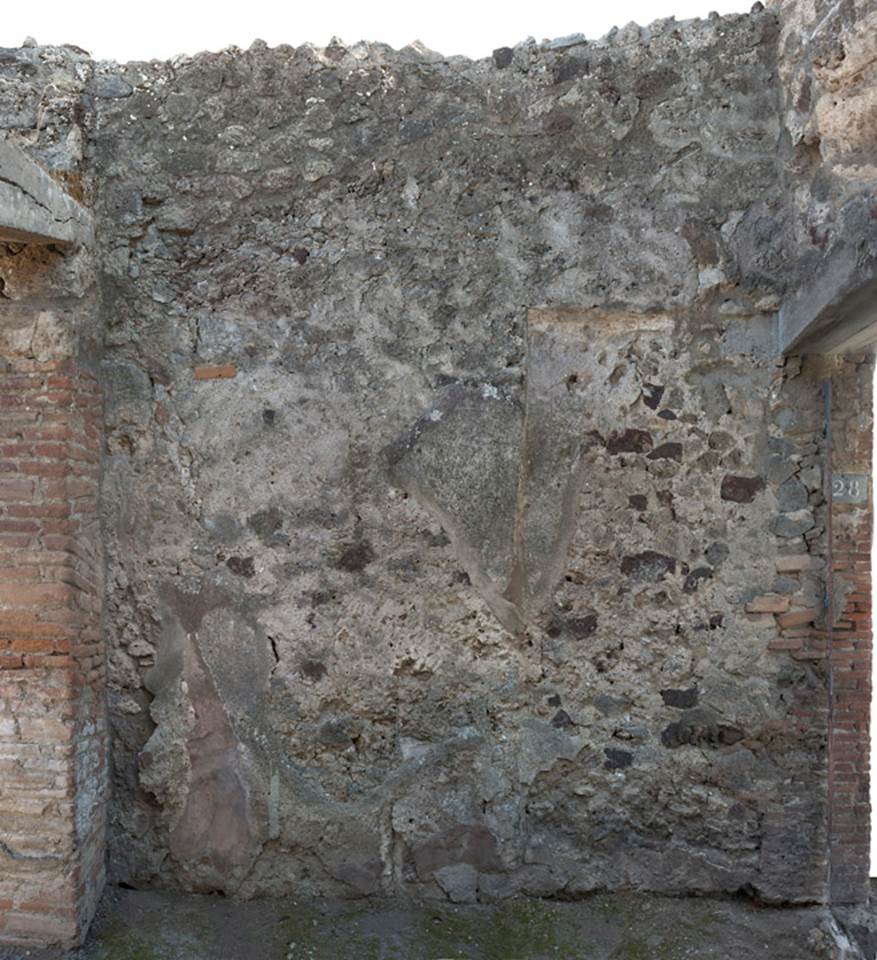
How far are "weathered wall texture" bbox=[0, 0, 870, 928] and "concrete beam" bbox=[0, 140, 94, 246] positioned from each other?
0.22m

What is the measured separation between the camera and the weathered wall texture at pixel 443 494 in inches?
119

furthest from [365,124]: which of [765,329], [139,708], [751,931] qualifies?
[751,931]

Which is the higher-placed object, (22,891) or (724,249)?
(724,249)

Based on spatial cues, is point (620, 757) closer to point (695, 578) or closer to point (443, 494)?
point (695, 578)

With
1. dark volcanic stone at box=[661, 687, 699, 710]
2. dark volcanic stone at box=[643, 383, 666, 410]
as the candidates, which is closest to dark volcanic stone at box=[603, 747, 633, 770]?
dark volcanic stone at box=[661, 687, 699, 710]

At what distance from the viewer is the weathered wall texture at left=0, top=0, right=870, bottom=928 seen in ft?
9.93

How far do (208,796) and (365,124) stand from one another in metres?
2.71

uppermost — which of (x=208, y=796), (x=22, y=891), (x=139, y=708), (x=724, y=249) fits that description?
(x=724, y=249)

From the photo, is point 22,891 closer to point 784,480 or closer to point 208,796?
point 208,796

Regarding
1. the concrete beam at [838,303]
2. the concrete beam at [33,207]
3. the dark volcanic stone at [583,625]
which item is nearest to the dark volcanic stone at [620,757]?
the dark volcanic stone at [583,625]

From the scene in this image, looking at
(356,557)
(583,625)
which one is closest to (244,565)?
(356,557)

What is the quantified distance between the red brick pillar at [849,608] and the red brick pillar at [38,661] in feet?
9.41

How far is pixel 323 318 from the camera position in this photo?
3074mm

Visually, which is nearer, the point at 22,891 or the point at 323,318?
the point at 22,891
